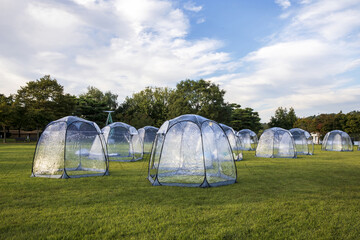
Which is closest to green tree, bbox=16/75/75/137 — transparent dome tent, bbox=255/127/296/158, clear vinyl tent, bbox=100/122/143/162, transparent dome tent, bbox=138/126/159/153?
transparent dome tent, bbox=138/126/159/153

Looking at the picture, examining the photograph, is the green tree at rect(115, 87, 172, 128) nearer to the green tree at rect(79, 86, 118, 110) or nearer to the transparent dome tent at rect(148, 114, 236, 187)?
the green tree at rect(79, 86, 118, 110)

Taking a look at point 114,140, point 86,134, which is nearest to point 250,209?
point 86,134

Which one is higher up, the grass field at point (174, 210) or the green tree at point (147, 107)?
the green tree at point (147, 107)

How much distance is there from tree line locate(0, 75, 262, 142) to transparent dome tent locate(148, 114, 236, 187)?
3298 centimetres

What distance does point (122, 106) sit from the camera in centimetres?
5878

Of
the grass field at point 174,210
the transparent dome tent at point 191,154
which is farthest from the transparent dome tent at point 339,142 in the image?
the transparent dome tent at point 191,154

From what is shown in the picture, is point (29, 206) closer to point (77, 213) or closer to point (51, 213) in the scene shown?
point (51, 213)

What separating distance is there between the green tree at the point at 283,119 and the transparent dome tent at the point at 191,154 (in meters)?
60.0

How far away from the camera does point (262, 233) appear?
15.4 feet

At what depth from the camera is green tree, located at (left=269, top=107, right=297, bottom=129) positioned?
216 feet

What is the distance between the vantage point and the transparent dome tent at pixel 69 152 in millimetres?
A: 10172

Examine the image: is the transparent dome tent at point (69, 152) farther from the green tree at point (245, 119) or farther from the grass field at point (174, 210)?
the green tree at point (245, 119)

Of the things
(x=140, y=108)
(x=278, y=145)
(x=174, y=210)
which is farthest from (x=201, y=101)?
(x=174, y=210)

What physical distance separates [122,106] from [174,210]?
54.8m
